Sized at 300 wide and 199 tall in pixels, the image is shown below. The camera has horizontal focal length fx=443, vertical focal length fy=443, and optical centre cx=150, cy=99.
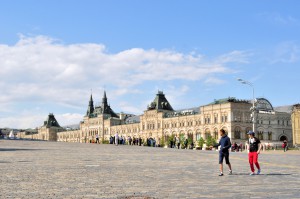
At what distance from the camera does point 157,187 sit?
12.2 metres

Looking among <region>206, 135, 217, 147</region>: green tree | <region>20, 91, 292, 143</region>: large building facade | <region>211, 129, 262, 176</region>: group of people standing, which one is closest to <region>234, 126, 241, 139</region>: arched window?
<region>20, 91, 292, 143</region>: large building facade

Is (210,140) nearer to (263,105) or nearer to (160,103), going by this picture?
(263,105)

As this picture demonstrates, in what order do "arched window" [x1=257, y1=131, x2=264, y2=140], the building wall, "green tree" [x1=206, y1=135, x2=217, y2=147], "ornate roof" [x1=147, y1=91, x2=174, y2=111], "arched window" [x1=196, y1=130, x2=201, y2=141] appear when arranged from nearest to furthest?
"green tree" [x1=206, y1=135, x2=217, y2=147] < the building wall < "arched window" [x1=257, y1=131, x2=264, y2=140] < "arched window" [x1=196, y1=130, x2=201, y2=141] < "ornate roof" [x1=147, y1=91, x2=174, y2=111]

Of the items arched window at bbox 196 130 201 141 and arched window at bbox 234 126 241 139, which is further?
arched window at bbox 196 130 201 141

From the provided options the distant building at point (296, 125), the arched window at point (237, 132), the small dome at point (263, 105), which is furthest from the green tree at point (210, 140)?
the small dome at point (263, 105)

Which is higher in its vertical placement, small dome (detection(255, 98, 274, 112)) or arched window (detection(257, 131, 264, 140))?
small dome (detection(255, 98, 274, 112))

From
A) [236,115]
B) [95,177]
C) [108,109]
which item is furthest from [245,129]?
[95,177]

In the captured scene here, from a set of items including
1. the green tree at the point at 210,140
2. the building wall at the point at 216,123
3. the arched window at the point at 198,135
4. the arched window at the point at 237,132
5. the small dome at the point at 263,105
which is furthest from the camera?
the small dome at the point at 263,105

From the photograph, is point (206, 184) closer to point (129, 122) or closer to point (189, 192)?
point (189, 192)

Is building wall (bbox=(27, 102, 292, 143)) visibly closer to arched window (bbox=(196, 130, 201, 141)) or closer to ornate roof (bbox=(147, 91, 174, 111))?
arched window (bbox=(196, 130, 201, 141))

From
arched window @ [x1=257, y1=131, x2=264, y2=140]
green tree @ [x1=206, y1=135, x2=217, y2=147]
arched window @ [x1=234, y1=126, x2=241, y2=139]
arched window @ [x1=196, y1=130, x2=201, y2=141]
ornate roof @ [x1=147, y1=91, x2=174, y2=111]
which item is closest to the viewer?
green tree @ [x1=206, y1=135, x2=217, y2=147]

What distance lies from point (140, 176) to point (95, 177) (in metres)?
1.59

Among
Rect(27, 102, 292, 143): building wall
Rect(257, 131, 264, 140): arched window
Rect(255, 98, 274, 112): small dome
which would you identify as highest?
Rect(255, 98, 274, 112): small dome

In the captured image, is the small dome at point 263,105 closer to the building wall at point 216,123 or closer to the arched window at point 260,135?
the building wall at point 216,123
